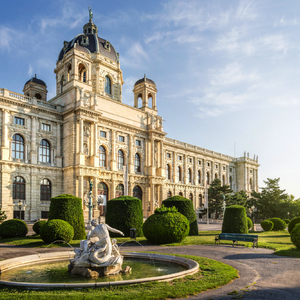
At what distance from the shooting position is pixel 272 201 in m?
53.2

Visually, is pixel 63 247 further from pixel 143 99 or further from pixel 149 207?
pixel 143 99

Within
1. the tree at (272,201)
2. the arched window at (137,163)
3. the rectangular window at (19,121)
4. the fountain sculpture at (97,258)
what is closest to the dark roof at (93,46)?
the arched window at (137,163)

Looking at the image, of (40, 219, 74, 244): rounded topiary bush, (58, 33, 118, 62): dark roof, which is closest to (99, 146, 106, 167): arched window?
(58, 33, 118, 62): dark roof

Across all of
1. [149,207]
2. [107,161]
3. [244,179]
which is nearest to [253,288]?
[107,161]

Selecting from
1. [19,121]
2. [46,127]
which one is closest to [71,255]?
[19,121]

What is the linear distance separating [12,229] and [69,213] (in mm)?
4899

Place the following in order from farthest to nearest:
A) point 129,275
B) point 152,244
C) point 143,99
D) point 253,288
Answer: point 143,99
point 152,244
point 129,275
point 253,288

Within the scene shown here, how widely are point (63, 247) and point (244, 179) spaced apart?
69.3 meters

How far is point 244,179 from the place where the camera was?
79.9m

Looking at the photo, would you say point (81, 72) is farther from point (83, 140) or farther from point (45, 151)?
point (45, 151)

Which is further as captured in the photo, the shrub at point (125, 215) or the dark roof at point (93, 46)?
the dark roof at point (93, 46)

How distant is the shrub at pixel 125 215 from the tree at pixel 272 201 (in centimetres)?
3757

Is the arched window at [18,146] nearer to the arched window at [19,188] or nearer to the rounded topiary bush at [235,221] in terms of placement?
the arched window at [19,188]

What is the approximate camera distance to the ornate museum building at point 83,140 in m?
36.4
